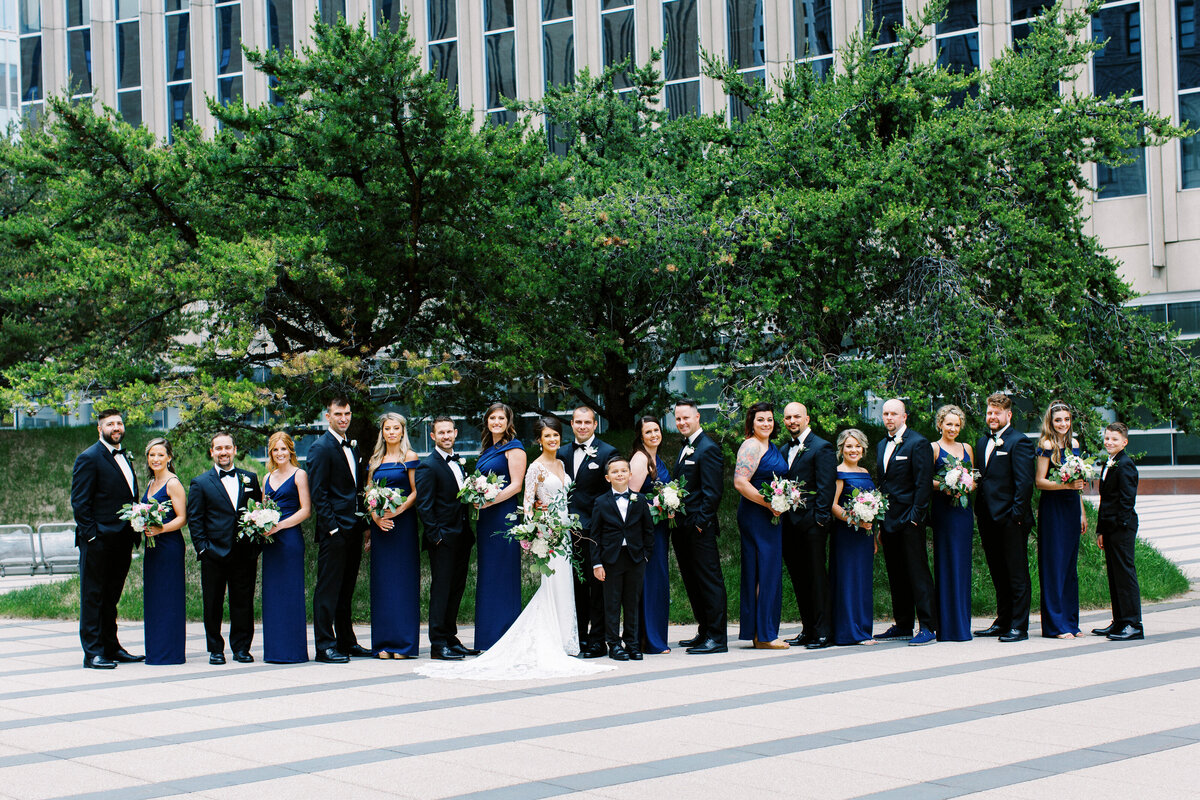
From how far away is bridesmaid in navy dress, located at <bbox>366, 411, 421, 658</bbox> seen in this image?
1011 cm

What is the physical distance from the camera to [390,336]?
576 inches

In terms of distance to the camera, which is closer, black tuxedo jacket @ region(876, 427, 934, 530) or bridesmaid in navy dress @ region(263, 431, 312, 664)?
bridesmaid in navy dress @ region(263, 431, 312, 664)

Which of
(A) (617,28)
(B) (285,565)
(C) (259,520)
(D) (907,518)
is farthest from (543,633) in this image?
(A) (617,28)

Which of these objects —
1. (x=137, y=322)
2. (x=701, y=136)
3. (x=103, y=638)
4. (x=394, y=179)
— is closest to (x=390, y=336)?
(x=394, y=179)

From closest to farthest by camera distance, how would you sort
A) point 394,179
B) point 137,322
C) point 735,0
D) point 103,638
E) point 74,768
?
point 74,768 → point 103,638 → point 394,179 → point 137,322 → point 735,0

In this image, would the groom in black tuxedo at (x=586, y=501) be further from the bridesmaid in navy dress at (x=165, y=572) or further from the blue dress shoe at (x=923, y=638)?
the bridesmaid in navy dress at (x=165, y=572)

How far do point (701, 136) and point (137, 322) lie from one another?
23.0 ft

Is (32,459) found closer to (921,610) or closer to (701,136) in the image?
(701,136)

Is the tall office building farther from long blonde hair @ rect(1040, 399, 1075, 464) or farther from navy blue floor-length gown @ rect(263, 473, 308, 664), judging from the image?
navy blue floor-length gown @ rect(263, 473, 308, 664)

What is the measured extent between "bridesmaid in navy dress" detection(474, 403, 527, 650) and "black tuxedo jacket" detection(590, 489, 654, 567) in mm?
688

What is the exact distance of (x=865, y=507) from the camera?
400 inches

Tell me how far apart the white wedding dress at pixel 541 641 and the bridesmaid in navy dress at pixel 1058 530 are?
12.0 ft

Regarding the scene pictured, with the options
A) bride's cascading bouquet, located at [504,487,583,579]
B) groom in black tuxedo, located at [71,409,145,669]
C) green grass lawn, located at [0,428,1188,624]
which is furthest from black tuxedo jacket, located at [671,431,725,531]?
groom in black tuxedo, located at [71,409,145,669]

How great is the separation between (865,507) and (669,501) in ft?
5.05
